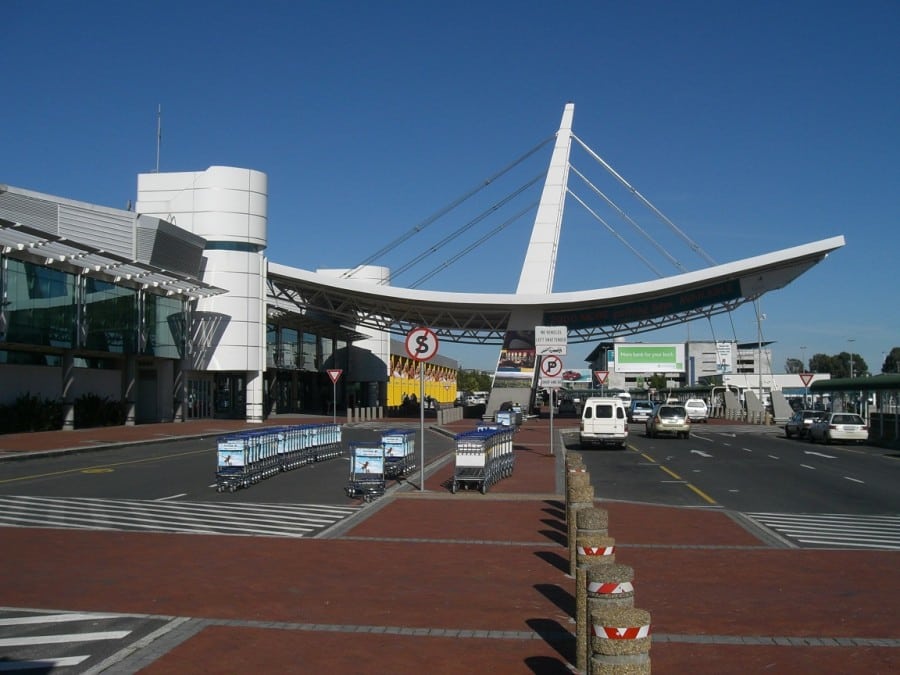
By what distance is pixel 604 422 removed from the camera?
34531 millimetres

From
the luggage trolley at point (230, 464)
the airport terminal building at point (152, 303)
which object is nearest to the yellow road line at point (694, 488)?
the luggage trolley at point (230, 464)

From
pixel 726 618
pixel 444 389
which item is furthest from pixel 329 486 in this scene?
pixel 444 389

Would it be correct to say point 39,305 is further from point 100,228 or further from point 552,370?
point 552,370

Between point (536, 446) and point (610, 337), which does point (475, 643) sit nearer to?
point (536, 446)

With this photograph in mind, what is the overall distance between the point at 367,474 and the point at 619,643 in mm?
13781

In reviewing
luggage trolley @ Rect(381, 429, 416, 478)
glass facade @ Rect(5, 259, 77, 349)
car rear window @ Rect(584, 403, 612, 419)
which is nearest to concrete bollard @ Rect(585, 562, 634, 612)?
luggage trolley @ Rect(381, 429, 416, 478)

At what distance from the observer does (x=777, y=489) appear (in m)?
20.9

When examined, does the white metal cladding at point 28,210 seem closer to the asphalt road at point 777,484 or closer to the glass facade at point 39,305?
the glass facade at point 39,305

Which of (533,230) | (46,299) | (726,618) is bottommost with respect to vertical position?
(726,618)

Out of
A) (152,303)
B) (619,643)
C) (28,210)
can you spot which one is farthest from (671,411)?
(619,643)

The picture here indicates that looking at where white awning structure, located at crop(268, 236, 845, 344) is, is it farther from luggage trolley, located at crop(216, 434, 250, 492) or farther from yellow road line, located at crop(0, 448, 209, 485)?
luggage trolley, located at crop(216, 434, 250, 492)

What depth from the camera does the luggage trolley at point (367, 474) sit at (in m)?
18.6

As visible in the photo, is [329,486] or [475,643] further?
[329,486]

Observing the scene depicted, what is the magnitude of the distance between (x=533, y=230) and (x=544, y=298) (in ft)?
15.9
